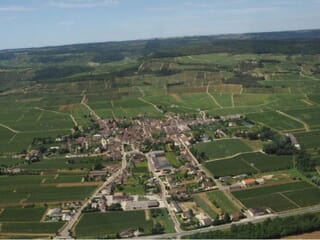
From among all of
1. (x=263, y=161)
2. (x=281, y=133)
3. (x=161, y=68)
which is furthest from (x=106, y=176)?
(x=161, y=68)

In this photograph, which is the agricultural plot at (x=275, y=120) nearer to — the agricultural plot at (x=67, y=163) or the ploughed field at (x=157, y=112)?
the ploughed field at (x=157, y=112)

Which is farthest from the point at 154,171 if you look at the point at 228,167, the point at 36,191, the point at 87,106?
the point at 87,106

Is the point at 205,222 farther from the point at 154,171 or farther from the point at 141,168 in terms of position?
the point at 141,168

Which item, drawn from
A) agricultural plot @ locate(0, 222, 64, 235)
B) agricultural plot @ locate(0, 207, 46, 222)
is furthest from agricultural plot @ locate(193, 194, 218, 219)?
agricultural plot @ locate(0, 207, 46, 222)

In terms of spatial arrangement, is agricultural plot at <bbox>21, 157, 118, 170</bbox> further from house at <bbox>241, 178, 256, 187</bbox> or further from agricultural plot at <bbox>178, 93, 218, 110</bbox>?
agricultural plot at <bbox>178, 93, 218, 110</bbox>

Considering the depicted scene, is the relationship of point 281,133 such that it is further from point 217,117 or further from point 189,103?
point 189,103

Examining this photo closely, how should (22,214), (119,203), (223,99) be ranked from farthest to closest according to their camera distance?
(223,99) → (119,203) → (22,214)
